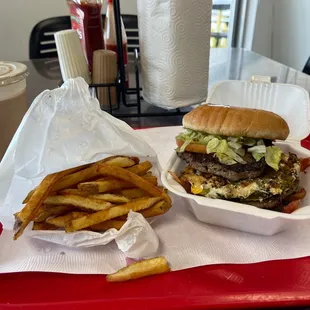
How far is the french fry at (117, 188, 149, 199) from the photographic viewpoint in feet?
2.84

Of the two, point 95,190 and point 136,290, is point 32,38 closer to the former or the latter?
point 95,190

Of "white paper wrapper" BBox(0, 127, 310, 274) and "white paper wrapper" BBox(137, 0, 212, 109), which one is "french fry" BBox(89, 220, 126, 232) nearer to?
"white paper wrapper" BBox(0, 127, 310, 274)

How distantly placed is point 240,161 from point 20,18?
316cm

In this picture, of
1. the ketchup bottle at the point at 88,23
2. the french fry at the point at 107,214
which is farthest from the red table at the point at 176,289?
the ketchup bottle at the point at 88,23

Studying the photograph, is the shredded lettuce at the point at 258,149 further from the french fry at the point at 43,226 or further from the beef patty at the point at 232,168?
the french fry at the point at 43,226

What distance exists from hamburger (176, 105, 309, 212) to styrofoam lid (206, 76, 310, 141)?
41 cm

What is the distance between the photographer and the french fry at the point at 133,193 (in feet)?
2.84

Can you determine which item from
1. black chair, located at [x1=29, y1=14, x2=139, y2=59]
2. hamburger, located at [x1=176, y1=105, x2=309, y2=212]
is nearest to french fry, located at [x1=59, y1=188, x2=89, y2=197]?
hamburger, located at [x1=176, y1=105, x2=309, y2=212]

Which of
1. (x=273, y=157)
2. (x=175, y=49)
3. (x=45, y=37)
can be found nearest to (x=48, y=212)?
(x=273, y=157)

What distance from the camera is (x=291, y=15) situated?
10.4 feet

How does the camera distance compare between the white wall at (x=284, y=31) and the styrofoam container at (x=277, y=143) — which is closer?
the styrofoam container at (x=277, y=143)

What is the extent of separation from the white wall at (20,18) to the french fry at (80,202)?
9.89ft

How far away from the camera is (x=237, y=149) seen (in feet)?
2.84

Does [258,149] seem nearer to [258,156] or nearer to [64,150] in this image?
[258,156]
